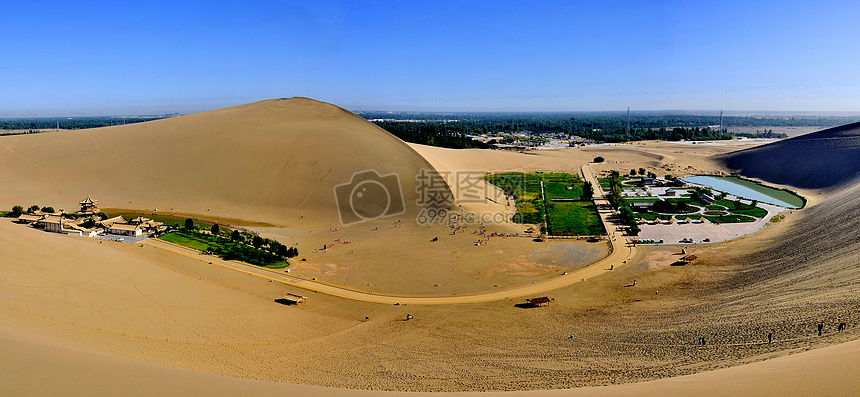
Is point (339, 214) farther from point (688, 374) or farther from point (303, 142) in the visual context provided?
point (688, 374)

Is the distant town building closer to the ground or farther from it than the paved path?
farther from it

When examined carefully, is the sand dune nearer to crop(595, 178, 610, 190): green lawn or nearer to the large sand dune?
crop(595, 178, 610, 190): green lawn

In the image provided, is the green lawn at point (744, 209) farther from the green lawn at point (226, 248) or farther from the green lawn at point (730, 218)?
the green lawn at point (226, 248)

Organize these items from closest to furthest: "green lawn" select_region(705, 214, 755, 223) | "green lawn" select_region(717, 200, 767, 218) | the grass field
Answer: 1. the grass field
2. "green lawn" select_region(705, 214, 755, 223)
3. "green lawn" select_region(717, 200, 767, 218)

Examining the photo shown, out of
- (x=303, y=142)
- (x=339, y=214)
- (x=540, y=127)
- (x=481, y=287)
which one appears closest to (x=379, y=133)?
(x=303, y=142)

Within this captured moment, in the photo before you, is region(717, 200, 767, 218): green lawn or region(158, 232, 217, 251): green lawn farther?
region(717, 200, 767, 218): green lawn

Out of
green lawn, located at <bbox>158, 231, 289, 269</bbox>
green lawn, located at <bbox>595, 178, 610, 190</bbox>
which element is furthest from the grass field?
green lawn, located at <bbox>158, 231, 289, 269</bbox>
